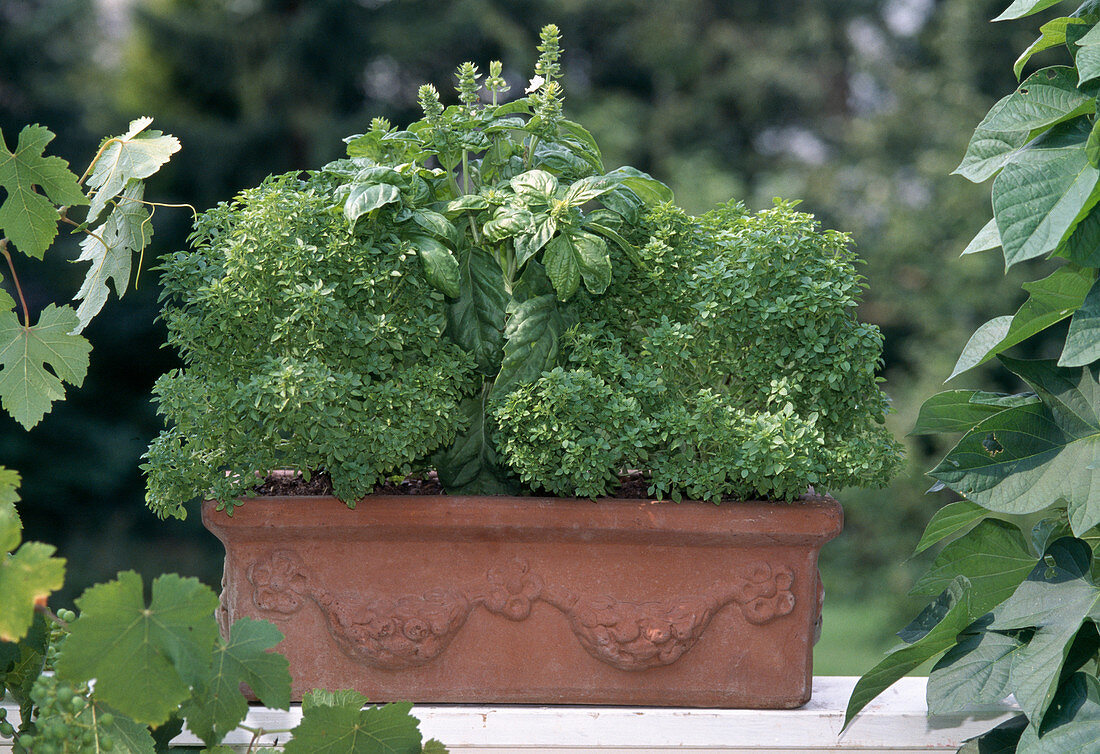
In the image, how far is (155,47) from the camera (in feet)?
15.1

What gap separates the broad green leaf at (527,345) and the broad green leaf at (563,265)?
4 centimetres

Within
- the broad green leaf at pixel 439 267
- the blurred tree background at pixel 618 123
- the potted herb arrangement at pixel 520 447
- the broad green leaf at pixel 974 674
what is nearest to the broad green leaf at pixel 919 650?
the broad green leaf at pixel 974 674

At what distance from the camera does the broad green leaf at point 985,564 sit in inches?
30.0

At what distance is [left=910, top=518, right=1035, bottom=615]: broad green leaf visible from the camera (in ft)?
2.50

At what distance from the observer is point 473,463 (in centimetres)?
92

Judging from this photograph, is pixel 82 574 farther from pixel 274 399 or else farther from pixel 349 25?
pixel 274 399

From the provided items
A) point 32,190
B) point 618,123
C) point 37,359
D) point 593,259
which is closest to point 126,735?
point 37,359

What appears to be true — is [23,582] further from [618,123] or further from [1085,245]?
[618,123]

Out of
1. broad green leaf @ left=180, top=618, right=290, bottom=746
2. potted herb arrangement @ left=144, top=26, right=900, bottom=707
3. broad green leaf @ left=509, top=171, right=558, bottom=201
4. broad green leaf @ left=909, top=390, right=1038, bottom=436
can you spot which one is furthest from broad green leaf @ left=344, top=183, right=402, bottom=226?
broad green leaf @ left=909, top=390, right=1038, bottom=436

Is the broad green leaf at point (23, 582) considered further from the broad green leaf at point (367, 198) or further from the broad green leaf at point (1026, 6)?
the broad green leaf at point (1026, 6)

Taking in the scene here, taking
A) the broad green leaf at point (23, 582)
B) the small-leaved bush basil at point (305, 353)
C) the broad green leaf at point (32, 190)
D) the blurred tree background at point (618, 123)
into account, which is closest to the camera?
the broad green leaf at point (23, 582)

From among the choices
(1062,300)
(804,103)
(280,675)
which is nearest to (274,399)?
(280,675)

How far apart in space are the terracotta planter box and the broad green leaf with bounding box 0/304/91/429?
0.17m

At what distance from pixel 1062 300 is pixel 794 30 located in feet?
17.3
